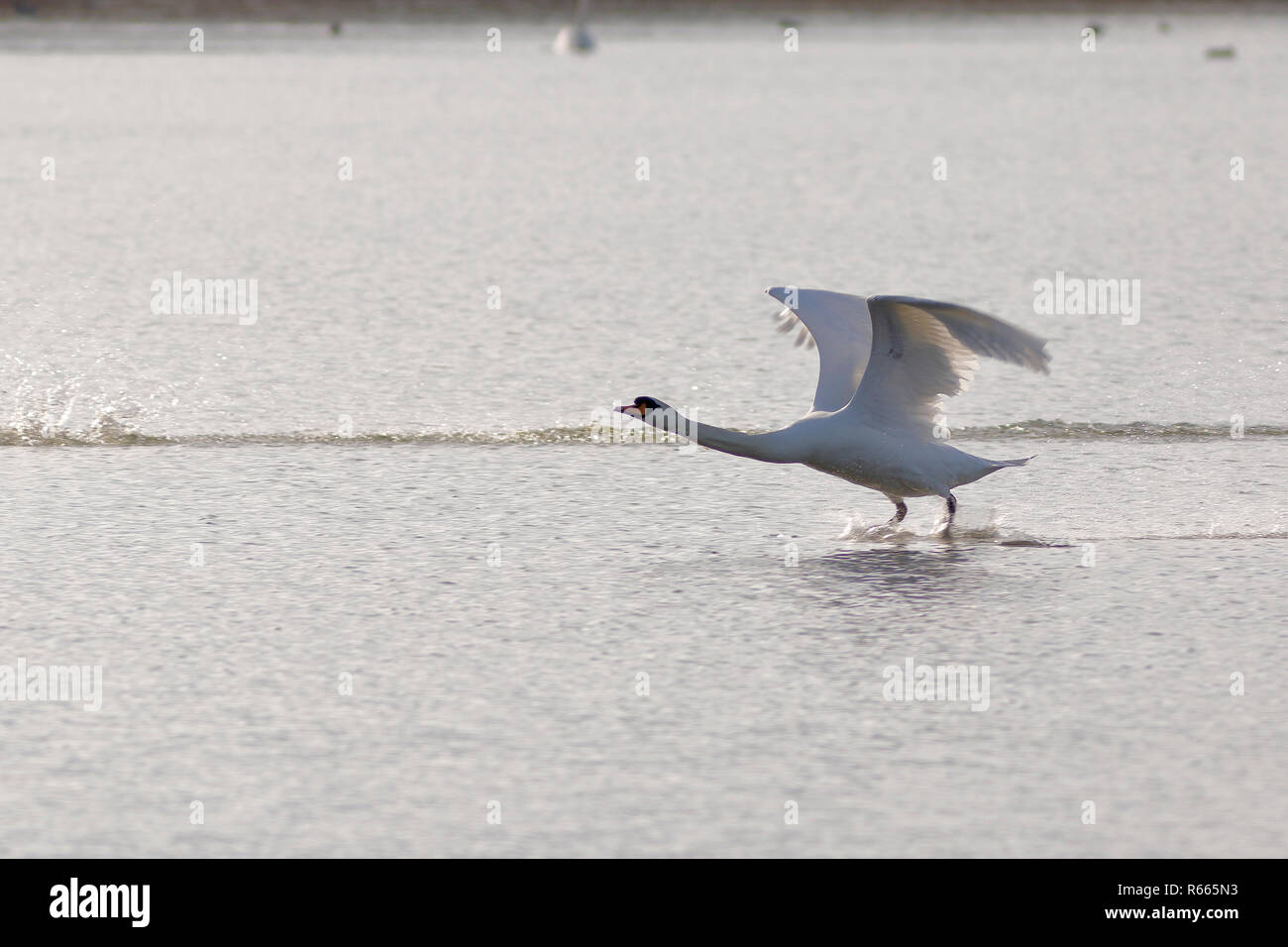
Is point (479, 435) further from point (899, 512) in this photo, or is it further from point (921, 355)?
point (921, 355)

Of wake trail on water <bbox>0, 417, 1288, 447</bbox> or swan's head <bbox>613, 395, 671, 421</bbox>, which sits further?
wake trail on water <bbox>0, 417, 1288, 447</bbox>

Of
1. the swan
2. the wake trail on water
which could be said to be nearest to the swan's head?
the swan

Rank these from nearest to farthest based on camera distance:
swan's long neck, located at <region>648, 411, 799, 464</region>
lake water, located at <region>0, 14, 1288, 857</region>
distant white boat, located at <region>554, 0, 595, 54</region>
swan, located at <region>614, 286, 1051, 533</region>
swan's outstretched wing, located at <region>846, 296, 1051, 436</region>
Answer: lake water, located at <region>0, 14, 1288, 857</region> → swan's outstretched wing, located at <region>846, 296, 1051, 436</region> → swan, located at <region>614, 286, 1051, 533</region> → swan's long neck, located at <region>648, 411, 799, 464</region> → distant white boat, located at <region>554, 0, 595, 54</region>

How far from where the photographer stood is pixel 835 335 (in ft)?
28.2

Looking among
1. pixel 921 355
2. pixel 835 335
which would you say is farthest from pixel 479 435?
pixel 921 355

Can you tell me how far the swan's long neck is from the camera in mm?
8031

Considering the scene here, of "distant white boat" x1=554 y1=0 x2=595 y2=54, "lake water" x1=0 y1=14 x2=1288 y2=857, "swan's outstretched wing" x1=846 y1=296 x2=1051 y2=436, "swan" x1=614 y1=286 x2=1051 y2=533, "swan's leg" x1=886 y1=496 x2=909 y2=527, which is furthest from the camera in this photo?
"distant white boat" x1=554 y1=0 x2=595 y2=54

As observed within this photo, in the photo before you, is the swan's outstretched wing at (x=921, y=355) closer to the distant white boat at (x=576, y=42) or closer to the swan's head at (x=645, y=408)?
the swan's head at (x=645, y=408)

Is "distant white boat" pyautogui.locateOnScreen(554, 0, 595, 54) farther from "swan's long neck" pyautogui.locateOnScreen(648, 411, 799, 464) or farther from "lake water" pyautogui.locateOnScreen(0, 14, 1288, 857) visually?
"swan's long neck" pyautogui.locateOnScreen(648, 411, 799, 464)

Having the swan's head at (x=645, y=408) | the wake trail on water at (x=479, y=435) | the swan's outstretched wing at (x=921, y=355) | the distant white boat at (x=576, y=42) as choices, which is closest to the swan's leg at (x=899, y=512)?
the swan's outstretched wing at (x=921, y=355)

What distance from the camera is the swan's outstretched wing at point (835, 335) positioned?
8508 millimetres

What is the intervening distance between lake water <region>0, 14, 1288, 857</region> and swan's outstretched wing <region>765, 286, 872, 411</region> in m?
0.63

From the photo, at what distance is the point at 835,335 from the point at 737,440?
31.4 inches
